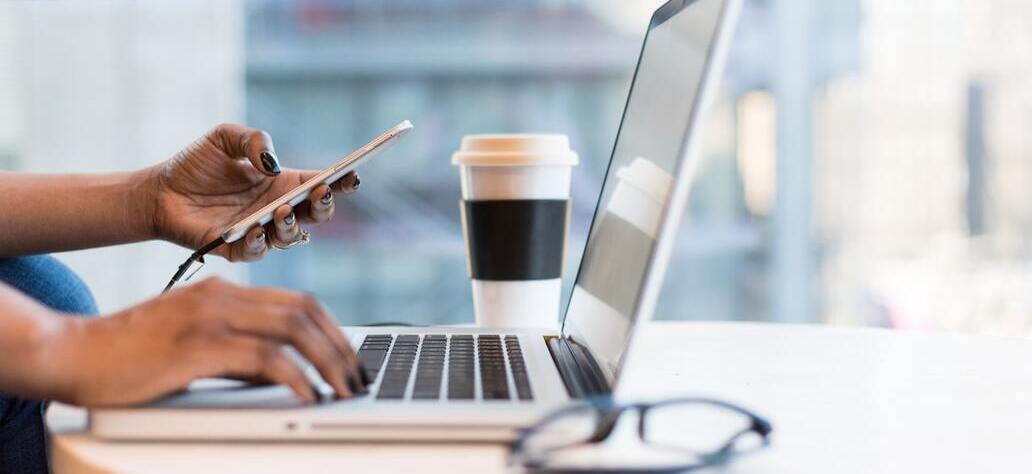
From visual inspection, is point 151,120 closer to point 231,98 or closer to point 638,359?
point 231,98

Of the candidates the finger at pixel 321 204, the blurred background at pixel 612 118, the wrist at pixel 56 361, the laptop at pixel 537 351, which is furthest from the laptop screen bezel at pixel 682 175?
the blurred background at pixel 612 118

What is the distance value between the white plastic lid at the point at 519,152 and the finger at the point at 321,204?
124mm

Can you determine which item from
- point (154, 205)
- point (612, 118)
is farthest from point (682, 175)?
point (612, 118)

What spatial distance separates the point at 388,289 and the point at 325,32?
742mm

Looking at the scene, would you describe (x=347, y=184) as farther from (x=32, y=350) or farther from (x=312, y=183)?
(x=32, y=350)

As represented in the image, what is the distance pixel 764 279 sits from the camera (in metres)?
2.60

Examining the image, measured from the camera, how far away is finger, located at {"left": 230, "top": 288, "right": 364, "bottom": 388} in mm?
452

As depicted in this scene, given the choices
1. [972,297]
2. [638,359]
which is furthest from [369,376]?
[972,297]

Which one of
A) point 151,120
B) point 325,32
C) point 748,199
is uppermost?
point 325,32

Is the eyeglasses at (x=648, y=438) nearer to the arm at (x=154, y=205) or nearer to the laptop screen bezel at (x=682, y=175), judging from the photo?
the laptop screen bezel at (x=682, y=175)

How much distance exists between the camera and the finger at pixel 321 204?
0.79m

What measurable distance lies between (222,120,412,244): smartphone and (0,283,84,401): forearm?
9.2 inches

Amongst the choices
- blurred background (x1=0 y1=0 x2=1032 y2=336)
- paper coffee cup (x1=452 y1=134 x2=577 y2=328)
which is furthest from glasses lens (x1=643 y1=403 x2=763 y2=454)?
blurred background (x1=0 y1=0 x2=1032 y2=336)

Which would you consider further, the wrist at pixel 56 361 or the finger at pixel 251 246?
the finger at pixel 251 246
